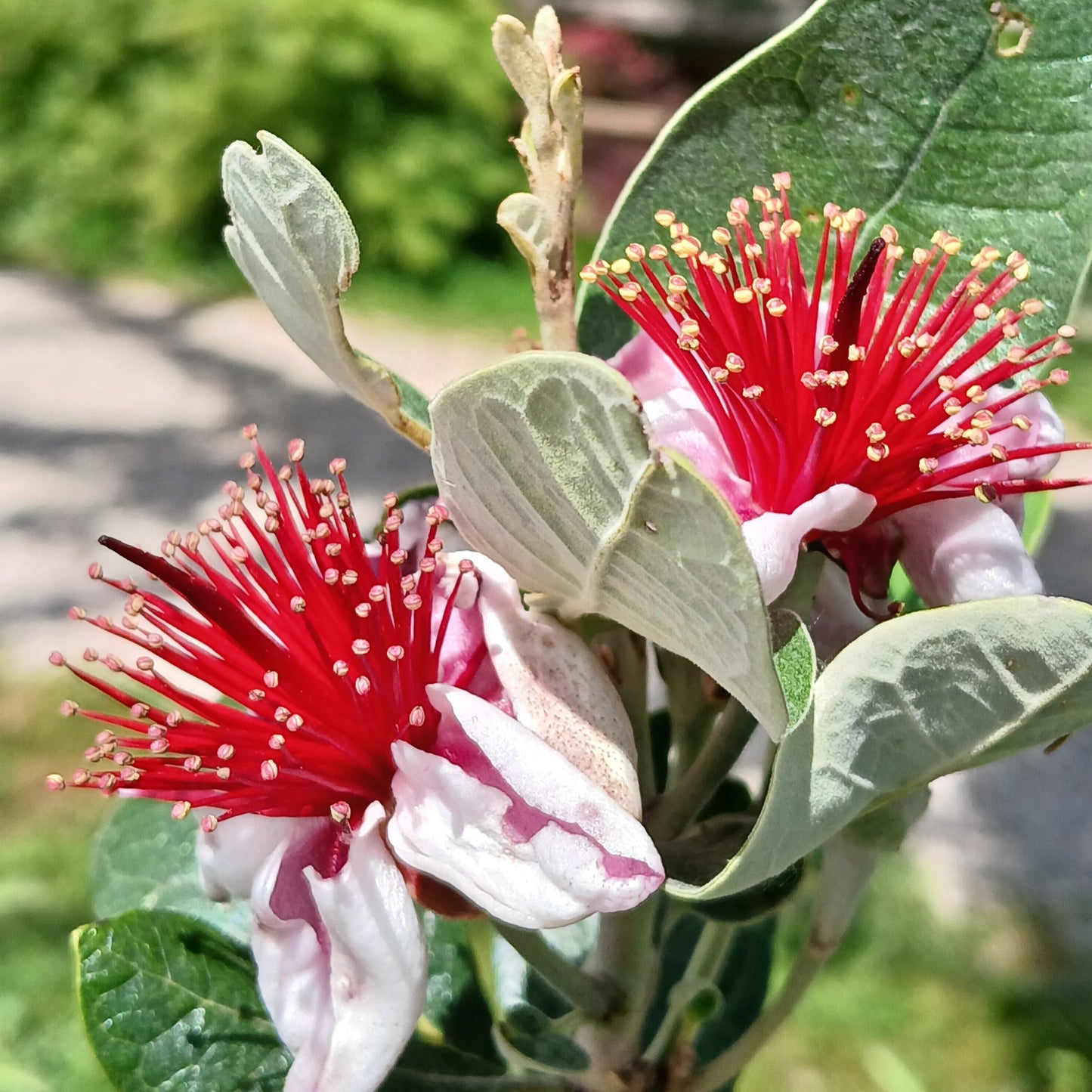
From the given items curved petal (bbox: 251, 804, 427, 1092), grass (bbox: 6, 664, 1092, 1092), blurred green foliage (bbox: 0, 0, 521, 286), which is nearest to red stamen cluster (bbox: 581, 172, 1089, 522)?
curved petal (bbox: 251, 804, 427, 1092)

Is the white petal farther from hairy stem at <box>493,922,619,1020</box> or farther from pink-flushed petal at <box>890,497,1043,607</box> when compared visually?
pink-flushed petal at <box>890,497,1043,607</box>

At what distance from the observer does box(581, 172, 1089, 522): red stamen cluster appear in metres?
0.46

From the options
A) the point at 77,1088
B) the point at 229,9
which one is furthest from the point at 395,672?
the point at 229,9

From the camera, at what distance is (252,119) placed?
432 cm

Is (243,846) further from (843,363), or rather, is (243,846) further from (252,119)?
(252,119)

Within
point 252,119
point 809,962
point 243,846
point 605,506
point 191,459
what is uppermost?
point 252,119

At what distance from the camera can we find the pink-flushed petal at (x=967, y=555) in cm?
44

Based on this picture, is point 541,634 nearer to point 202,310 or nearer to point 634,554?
point 634,554

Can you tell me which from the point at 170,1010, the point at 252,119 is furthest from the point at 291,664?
the point at 252,119

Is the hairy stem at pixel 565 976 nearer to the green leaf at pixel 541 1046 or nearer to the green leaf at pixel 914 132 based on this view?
the green leaf at pixel 541 1046

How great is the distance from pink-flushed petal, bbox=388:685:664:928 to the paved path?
1.96 metres

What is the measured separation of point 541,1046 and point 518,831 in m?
0.23

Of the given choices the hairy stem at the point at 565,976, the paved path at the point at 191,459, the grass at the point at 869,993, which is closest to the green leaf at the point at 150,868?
the hairy stem at the point at 565,976

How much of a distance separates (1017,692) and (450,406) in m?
0.19
